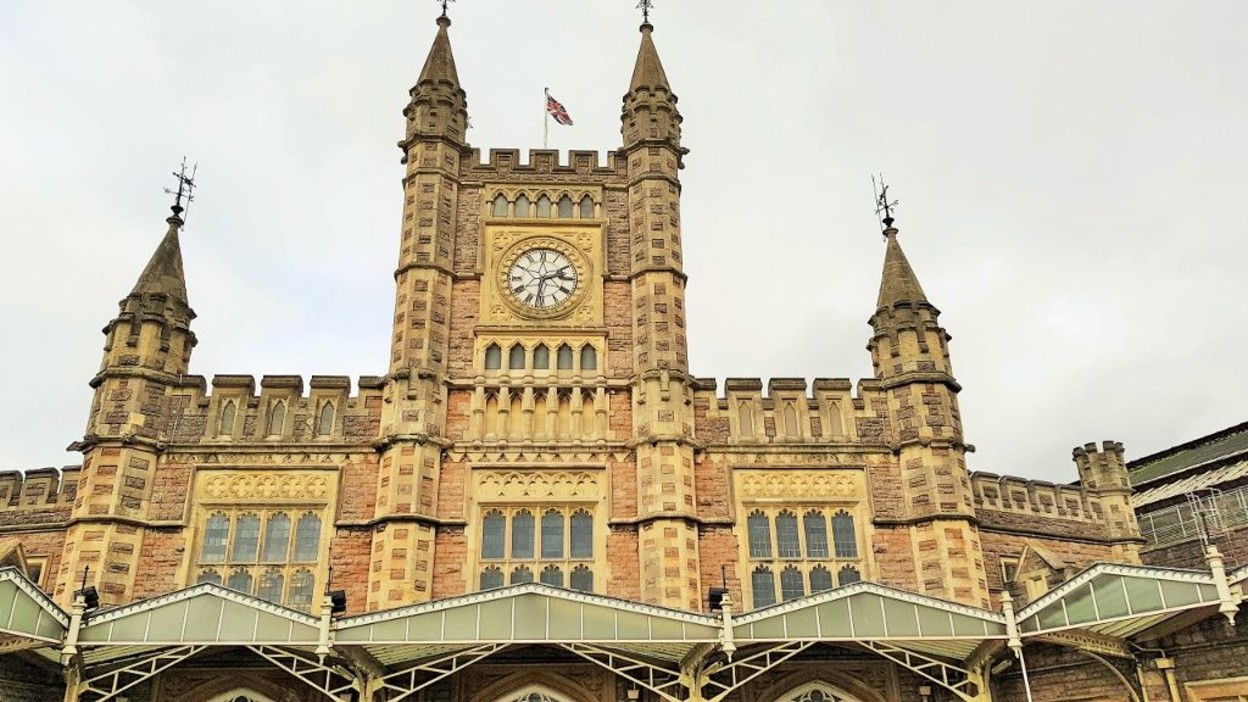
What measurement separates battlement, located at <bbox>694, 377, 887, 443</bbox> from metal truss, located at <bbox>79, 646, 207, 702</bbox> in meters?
13.9

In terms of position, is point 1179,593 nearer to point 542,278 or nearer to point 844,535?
point 844,535

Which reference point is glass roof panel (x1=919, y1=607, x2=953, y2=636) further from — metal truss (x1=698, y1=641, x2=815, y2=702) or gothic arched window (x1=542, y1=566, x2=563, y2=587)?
gothic arched window (x1=542, y1=566, x2=563, y2=587)

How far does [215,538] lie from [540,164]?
15.0 metres

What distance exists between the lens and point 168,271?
28359mm

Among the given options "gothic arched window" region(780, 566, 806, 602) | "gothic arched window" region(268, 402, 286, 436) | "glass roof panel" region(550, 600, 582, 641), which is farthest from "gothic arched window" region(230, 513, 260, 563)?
"gothic arched window" region(780, 566, 806, 602)

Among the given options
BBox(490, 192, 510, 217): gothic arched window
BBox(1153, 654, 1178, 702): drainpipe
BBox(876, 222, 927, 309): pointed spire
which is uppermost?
BBox(490, 192, 510, 217): gothic arched window

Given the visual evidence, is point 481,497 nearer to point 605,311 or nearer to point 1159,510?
point 605,311

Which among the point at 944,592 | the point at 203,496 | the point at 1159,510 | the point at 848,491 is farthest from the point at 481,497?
the point at 1159,510

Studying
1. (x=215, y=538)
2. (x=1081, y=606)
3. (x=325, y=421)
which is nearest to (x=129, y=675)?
(x=215, y=538)

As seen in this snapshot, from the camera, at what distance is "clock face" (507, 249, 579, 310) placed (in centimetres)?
2880

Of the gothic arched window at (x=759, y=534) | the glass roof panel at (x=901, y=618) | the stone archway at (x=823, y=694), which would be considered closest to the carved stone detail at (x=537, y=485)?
the gothic arched window at (x=759, y=534)

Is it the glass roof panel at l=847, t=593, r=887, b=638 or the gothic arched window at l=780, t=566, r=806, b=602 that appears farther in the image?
the gothic arched window at l=780, t=566, r=806, b=602

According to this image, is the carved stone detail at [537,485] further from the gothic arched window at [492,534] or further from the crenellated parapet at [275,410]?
the crenellated parapet at [275,410]

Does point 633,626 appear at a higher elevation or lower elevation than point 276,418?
lower
